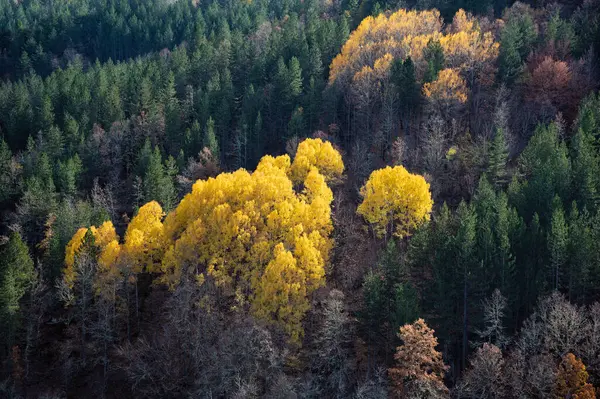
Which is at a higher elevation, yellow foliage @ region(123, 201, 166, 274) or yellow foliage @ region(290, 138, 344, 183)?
yellow foliage @ region(290, 138, 344, 183)

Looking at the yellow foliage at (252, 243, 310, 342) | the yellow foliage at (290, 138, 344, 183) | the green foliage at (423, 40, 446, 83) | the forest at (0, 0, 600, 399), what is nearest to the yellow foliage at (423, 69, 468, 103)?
the forest at (0, 0, 600, 399)

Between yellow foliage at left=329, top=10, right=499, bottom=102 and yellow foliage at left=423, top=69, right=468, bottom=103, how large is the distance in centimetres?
499

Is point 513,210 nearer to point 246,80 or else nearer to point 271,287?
point 271,287

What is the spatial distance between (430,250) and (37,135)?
7143 cm

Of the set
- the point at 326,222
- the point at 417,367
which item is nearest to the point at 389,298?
the point at 417,367

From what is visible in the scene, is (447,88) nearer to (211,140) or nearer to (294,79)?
(294,79)

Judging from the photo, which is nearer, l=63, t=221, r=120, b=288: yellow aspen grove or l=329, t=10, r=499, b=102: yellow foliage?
l=63, t=221, r=120, b=288: yellow aspen grove

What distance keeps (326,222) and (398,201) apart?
27.6 ft

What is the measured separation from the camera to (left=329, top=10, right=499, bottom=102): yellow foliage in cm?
8819

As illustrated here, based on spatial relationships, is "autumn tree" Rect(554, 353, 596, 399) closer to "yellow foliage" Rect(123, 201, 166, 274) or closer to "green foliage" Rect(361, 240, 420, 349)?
"green foliage" Rect(361, 240, 420, 349)

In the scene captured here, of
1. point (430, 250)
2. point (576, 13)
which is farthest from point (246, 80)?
point (430, 250)

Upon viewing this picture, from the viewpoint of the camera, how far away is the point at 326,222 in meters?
59.4

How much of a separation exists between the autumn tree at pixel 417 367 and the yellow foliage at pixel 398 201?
730 inches

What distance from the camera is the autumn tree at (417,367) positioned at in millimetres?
42688
